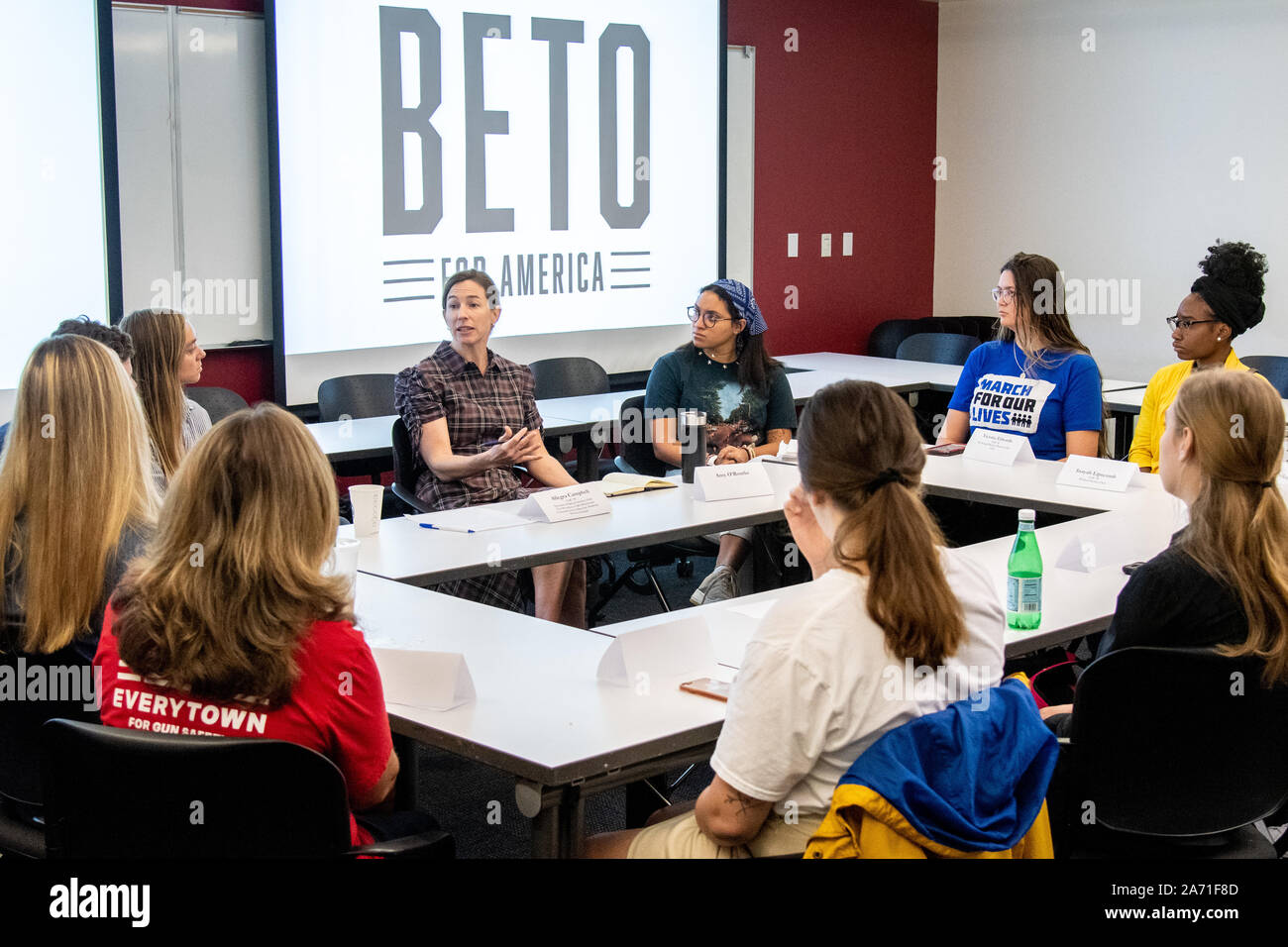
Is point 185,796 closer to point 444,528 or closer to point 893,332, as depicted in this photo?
point 444,528

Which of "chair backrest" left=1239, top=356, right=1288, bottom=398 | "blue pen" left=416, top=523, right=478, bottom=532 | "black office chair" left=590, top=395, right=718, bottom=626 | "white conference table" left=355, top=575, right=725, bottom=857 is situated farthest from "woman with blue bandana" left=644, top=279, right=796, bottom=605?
"chair backrest" left=1239, top=356, right=1288, bottom=398

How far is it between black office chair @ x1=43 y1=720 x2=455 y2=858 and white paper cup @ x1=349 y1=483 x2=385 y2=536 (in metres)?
1.60

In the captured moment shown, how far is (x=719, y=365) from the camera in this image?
14.9 feet

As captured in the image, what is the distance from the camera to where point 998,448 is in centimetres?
429

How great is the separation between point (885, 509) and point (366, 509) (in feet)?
6.04

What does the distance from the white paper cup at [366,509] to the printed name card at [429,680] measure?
113 centimetres

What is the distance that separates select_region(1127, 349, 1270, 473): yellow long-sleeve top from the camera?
4.16m

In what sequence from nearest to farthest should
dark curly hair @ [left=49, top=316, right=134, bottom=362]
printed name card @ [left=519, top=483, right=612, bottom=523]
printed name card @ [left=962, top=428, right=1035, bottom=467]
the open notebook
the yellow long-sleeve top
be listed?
dark curly hair @ [left=49, top=316, right=134, bottom=362]
printed name card @ [left=519, top=483, right=612, bottom=523]
the open notebook
the yellow long-sleeve top
printed name card @ [left=962, top=428, right=1035, bottom=467]

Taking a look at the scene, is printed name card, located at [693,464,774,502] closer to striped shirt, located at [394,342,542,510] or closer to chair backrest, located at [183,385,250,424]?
striped shirt, located at [394,342,542,510]

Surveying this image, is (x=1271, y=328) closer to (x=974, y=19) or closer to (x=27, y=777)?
(x=974, y=19)

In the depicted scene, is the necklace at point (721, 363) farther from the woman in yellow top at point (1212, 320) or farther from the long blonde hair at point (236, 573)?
the long blonde hair at point (236, 573)

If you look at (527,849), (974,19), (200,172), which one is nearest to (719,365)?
(527,849)

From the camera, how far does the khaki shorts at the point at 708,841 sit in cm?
184

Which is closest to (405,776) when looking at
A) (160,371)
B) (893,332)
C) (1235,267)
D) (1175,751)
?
(160,371)
